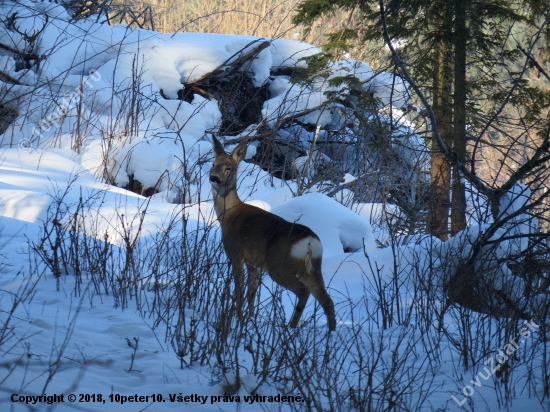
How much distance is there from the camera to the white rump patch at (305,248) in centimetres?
447

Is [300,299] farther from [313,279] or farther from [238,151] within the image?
[238,151]

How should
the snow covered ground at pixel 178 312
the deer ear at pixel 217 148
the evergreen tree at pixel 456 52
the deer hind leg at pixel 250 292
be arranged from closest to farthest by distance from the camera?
1. the snow covered ground at pixel 178 312
2. the deer hind leg at pixel 250 292
3. the deer ear at pixel 217 148
4. the evergreen tree at pixel 456 52

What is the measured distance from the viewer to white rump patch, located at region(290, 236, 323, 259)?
4.47m

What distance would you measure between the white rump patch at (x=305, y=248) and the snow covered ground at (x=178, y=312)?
0.74ft

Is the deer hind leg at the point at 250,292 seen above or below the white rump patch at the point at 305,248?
below

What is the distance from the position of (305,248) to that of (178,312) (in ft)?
3.34

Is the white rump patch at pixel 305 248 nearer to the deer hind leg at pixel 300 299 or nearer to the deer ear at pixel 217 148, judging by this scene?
the deer hind leg at pixel 300 299

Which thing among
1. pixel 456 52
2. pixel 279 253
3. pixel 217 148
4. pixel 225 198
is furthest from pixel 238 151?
pixel 456 52

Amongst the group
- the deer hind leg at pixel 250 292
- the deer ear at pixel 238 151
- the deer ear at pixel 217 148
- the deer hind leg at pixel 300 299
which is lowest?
the deer hind leg at pixel 250 292

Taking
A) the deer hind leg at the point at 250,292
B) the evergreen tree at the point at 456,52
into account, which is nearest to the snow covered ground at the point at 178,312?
the deer hind leg at the point at 250,292

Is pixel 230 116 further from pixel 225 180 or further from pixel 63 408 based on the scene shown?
pixel 63 408

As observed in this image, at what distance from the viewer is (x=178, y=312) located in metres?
4.07

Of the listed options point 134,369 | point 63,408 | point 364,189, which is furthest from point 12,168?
point 63,408

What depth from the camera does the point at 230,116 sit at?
1202 centimetres
